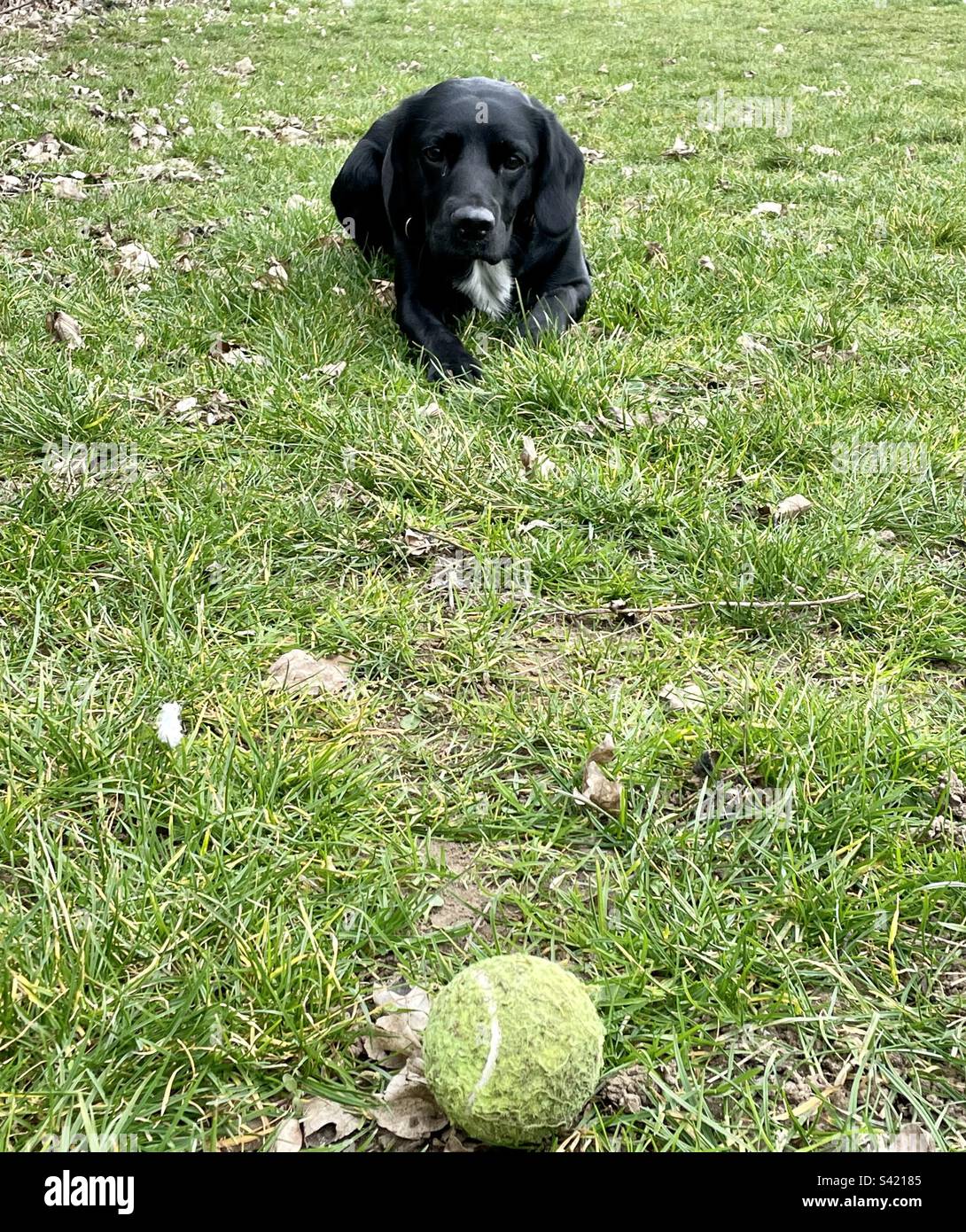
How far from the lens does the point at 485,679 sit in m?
2.15

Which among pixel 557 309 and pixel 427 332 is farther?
pixel 557 309

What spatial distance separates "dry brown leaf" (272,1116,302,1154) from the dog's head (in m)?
2.87

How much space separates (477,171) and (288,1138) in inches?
125

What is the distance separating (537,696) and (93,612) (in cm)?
106

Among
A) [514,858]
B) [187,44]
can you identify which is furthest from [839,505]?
[187,44]

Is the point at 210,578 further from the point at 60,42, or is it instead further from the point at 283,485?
the point at 60,42

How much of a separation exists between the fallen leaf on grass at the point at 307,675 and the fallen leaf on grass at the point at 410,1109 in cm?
91

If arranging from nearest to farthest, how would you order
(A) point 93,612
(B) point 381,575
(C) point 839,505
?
(A) point 93,612 < (B) point 381,575 < (C) point 839,505

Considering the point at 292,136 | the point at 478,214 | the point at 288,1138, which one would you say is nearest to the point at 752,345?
the point at 478,214

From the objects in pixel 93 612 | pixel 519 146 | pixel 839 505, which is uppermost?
pixel 519 146

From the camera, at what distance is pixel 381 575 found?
8.14 ft

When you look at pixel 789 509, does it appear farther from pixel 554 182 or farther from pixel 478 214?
pixel 554 182
